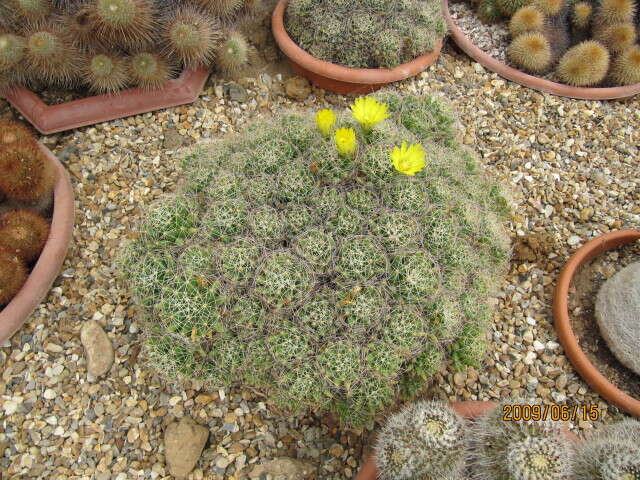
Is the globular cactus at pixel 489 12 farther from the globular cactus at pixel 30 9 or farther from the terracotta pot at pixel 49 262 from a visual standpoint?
the terracotta pot at pixel 49 262

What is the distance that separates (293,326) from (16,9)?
2746mm

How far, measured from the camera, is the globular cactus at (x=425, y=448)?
1843mm

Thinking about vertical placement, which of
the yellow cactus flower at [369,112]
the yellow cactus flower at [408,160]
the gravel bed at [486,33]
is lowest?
the gravel bed at [486,33]

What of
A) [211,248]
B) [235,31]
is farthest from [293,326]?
[235,31]

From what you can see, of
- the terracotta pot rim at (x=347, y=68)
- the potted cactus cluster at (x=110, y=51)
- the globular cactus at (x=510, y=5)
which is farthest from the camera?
the globular cactus at (x=510, y=5)

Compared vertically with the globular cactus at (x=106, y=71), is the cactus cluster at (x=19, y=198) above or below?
below

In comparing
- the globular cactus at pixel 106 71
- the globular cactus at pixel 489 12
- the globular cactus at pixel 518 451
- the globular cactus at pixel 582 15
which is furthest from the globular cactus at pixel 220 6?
the globular cactus at pixel 518 451

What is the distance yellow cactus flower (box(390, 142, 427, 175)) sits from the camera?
2.13 meters

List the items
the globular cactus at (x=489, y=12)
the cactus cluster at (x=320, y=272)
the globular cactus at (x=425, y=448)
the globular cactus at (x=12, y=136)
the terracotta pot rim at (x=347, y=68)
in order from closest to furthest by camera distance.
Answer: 1. the globular cactus at (x=425, y=448)
2. the cactus cluster at (x=320, y=272)
3. the globular cactus at (x=12, y=136)
4. the terracotta pot rim at (x=347, y=68)
5. the globular cactus at (x=489, y=12)

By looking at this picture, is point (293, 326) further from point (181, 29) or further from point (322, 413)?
point (181, 29)

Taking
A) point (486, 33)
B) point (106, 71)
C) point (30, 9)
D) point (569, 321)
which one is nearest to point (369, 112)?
point (569, 321)

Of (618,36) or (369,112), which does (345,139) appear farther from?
(618,36)

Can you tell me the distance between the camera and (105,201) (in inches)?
122
